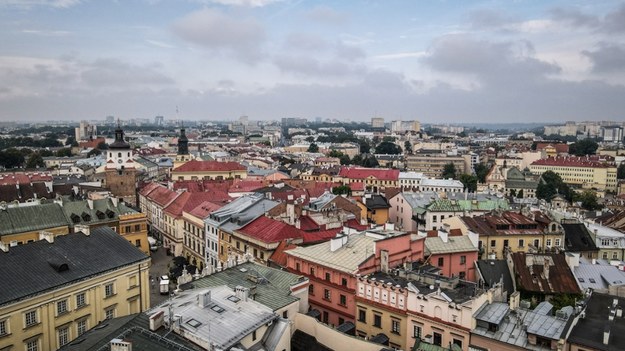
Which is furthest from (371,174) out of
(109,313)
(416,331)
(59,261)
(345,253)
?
(59,261)

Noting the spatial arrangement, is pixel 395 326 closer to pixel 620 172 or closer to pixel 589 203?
pixel 589 203

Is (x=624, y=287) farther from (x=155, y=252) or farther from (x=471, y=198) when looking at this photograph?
(x=155, y=252)

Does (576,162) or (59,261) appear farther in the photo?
(576,162)

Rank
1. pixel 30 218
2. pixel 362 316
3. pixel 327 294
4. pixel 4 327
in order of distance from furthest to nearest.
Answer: pixel 30 218 → pixel 327 294 → pixel 362 316 → pixel 4 327

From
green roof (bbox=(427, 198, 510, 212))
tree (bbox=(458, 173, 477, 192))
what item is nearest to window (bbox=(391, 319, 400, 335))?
green roof (bbox=(427, 198, 510, 212))

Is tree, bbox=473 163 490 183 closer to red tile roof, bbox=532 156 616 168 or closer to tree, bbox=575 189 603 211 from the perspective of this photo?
red tile roof, bbox=532 156 616 168
